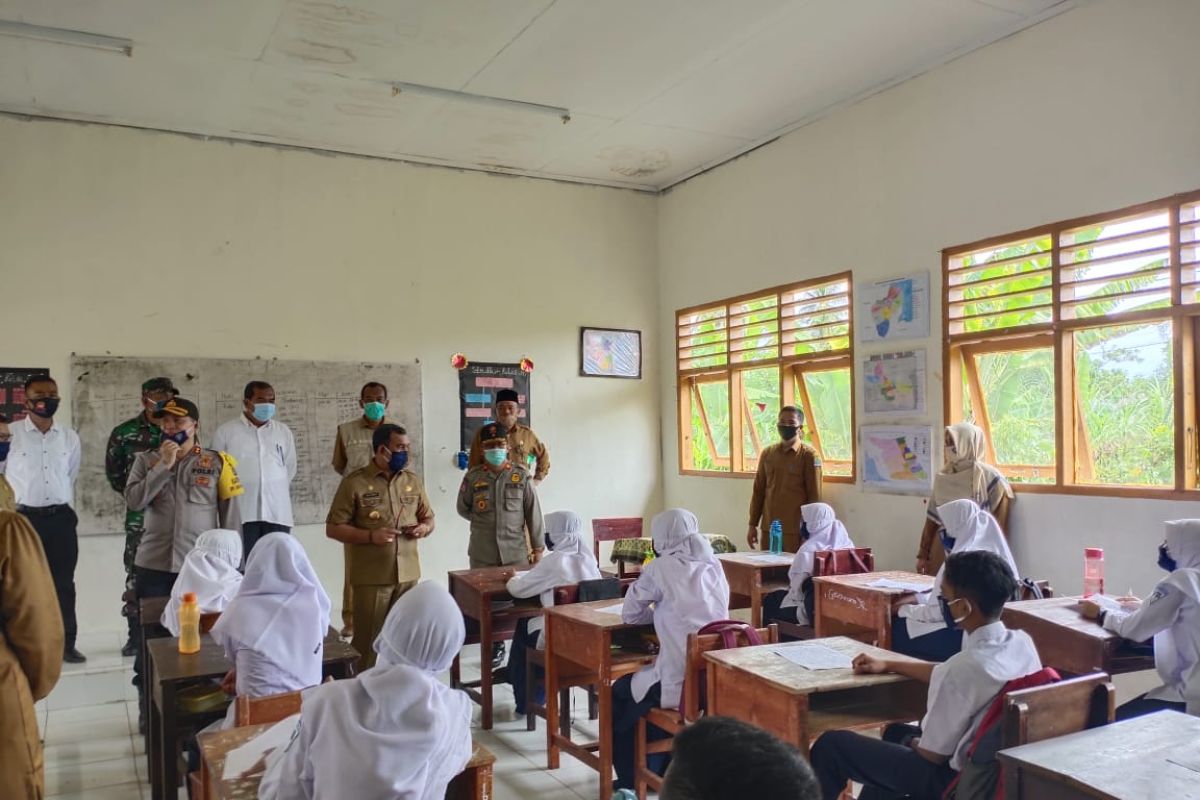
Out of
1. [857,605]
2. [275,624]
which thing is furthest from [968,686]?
[275,624]

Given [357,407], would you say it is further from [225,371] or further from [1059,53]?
[1059,53]

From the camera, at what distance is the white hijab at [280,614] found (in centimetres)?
264

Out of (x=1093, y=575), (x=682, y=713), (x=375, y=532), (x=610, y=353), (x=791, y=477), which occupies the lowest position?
(x=682, y=713)

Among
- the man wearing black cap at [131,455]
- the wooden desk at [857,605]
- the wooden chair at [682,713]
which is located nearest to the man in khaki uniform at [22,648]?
the wooden chair at [682,713]

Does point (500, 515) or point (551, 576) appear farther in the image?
point (500, 515)

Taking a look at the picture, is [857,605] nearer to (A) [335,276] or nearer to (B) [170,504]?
(B) [170,504]

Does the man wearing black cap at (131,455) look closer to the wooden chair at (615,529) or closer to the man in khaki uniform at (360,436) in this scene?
the man in khaki uniform at (360,436)

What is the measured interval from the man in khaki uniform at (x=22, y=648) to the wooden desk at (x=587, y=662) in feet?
5.86

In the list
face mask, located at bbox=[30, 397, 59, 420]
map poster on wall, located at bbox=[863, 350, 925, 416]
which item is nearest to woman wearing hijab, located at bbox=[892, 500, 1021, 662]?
map poster on wall, located at bbox=[863, 350, 925, 416]

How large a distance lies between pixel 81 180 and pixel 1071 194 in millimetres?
6112

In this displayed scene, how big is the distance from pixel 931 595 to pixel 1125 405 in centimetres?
166

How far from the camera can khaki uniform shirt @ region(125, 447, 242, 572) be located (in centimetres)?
417

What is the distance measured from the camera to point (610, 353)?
308 inches

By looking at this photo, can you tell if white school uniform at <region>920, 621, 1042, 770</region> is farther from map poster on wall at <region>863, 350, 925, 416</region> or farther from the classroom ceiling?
the classroom ceiling
